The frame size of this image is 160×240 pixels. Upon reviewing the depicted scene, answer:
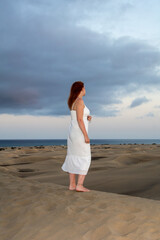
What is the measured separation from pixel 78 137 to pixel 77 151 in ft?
0.84

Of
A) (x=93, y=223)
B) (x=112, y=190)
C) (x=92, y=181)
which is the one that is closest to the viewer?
(x=93, y=223)

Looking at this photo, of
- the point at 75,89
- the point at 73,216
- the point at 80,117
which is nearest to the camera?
the point at 73,216

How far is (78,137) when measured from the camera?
438 cm

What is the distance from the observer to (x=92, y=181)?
7.38 m

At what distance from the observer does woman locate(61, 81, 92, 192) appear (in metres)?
4.34

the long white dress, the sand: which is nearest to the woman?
the long white dress

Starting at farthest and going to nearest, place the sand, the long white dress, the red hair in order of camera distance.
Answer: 1. the red hair
2. the long white dress
3. the sand

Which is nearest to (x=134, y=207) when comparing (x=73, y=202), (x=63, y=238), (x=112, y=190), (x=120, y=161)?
(x=73, y=202)

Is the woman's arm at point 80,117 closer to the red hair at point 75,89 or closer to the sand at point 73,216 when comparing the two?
the red hair at point 75,89

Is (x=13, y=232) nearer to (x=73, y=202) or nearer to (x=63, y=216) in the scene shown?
(x=63, y=216)

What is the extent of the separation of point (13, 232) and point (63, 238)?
772 mm

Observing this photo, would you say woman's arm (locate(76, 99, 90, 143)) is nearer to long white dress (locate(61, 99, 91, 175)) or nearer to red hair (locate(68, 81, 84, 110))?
long white dress (locate(61, 99, 91, 175))

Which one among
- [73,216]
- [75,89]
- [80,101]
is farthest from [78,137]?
[73,216]

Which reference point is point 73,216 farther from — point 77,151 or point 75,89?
point 75,89
